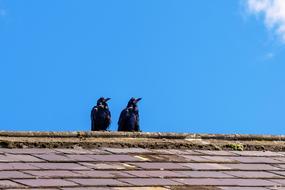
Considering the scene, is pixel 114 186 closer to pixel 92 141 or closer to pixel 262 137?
pixel 92 141

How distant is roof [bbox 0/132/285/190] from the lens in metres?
5.95

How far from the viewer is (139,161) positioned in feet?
21.9

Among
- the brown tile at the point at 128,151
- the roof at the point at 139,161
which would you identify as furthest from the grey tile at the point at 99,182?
the brown tile at the point at 128,151

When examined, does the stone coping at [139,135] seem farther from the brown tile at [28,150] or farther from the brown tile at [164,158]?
the brown tile at [164,158]

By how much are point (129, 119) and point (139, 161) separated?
10.0 m

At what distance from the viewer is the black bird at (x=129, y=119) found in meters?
16.3

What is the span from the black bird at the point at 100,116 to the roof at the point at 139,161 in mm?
9036

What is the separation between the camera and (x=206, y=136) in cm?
765

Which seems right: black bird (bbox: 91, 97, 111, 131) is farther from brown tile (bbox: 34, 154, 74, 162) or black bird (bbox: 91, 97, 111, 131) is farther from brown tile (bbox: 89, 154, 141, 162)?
brown tile (bbox: 34, 154, 74, 162)

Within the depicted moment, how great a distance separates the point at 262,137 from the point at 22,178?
2740mm

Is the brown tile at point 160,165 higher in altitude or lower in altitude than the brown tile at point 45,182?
higher

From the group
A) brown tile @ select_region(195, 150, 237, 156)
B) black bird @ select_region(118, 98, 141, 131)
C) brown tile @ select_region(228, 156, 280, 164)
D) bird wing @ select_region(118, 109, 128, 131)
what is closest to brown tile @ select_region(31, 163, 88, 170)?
brown tile @ select_region(195, 150, 237, 156)

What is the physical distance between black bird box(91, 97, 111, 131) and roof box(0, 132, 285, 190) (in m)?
9.04

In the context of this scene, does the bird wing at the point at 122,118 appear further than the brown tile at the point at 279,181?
Yes
